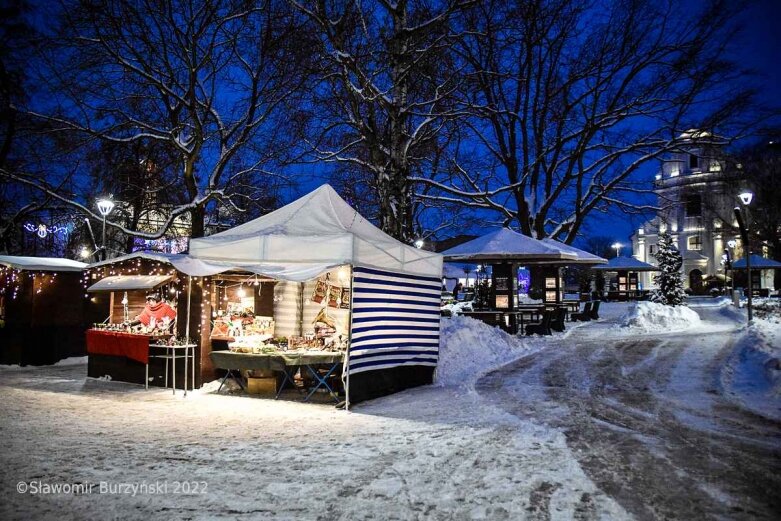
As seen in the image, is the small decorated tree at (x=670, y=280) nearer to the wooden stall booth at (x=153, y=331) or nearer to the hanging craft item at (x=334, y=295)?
the hanging craft item at (x=334, y=295)

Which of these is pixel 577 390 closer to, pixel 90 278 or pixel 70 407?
pixel 70 407

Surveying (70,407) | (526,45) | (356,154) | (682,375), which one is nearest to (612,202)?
(526,45)

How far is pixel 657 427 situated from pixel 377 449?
3.79 m

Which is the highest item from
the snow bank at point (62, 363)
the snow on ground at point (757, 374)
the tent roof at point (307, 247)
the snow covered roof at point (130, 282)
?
the tent roof at point (307, 247)

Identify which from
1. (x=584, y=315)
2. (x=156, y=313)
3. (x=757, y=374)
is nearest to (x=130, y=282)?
(x=156, y=313)

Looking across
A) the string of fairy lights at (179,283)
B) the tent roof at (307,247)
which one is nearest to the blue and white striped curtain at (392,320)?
the tent roof at (307,247)

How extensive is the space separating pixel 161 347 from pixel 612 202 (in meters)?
21.9

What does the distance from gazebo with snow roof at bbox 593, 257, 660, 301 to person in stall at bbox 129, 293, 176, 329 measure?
31.8 meters

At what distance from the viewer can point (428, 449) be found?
5934 mm

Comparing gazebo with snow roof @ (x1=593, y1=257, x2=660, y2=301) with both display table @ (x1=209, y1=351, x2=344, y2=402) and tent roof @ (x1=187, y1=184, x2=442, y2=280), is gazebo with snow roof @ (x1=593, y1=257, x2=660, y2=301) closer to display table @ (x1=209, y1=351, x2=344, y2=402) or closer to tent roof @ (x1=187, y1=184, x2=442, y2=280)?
tent roof @ (x1=187, y1=184, x2=442, y2=280)

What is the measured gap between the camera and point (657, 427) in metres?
6.80

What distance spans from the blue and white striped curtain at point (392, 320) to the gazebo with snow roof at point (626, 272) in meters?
29.2

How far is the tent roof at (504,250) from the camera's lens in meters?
16.6

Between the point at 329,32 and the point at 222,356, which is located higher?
the point at 329,32
